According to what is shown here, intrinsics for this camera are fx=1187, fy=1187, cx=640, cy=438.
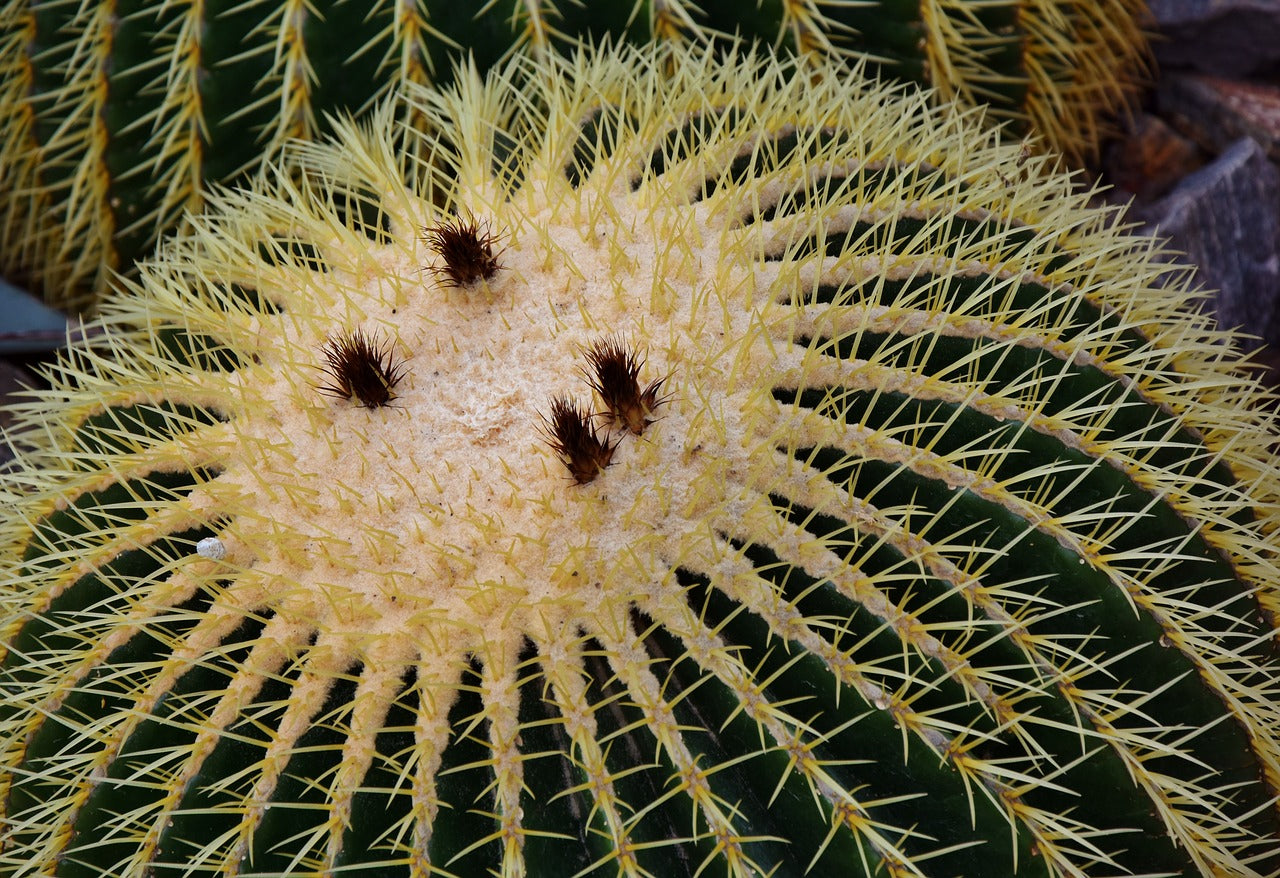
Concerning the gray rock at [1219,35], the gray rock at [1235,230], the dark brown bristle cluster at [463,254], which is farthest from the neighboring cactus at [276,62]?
the dark brown bristle cluster at [463,254]

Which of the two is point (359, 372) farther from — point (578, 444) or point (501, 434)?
point (578, 444)

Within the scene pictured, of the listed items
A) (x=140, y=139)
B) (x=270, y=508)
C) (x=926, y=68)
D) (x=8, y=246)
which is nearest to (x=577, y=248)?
(x=270, y=508)

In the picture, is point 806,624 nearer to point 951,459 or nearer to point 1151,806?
point 951,459

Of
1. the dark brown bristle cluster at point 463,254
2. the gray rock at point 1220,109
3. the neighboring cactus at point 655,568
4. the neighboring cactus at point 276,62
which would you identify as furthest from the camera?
the gray rock at point 1220,109

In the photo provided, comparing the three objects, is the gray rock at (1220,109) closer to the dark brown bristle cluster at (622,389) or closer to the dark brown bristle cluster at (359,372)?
the dark brown bristle cluster at (622,389)

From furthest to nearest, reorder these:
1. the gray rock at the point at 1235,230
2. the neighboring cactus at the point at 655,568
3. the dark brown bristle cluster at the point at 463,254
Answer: the gray rock at the point at 1235,230
the dark brown bristle cluster at the point at 463,254
the neighboring cactus at the point at 655,568

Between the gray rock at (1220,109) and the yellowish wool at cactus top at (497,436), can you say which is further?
the gray rock at (1220,109)
